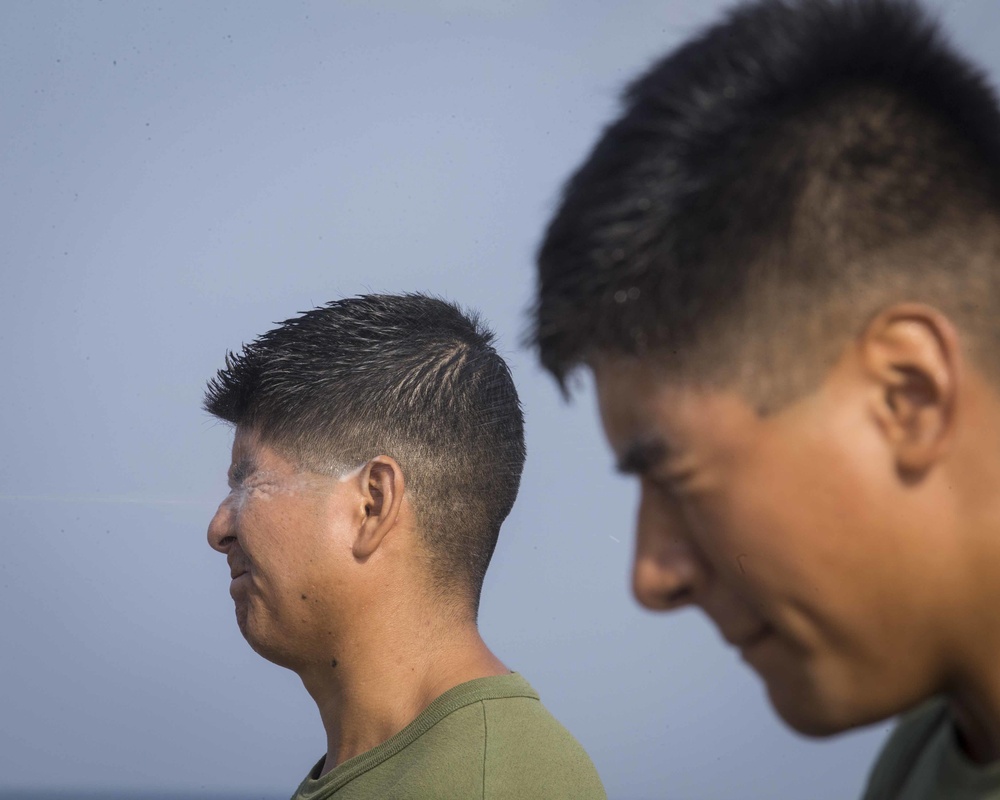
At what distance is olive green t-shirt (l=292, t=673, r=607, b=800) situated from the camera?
268cm

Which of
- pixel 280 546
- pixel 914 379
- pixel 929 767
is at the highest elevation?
pixel 280 546

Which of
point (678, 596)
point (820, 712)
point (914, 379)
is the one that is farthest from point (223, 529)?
point (914, 379)

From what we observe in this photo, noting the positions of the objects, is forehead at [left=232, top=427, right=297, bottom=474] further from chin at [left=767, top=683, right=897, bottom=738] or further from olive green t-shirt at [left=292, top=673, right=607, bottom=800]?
chin at [left=767, top=683, right=897, bottom=738]

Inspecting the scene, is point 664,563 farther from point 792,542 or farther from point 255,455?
point 255,455

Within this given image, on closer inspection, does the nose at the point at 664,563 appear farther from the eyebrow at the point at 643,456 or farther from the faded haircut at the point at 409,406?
the faded haircut at the point at 409,406

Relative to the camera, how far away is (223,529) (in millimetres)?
3367

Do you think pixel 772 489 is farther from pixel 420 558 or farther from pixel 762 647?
pixel 420 558

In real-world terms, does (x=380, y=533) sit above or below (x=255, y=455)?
below

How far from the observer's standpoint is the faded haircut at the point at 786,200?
4.57 feet

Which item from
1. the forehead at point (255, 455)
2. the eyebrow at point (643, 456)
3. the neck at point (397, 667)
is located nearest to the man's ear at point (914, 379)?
the eyebrow at point (643, 456)

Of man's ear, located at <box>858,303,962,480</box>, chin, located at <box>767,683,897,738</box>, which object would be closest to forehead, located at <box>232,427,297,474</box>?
chin, located at <box>767,683,897,738</box>

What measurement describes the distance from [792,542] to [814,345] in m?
0.25

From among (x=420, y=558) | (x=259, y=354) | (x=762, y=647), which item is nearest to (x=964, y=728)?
(x=762, y=647)

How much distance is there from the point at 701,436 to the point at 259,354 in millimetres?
2308
